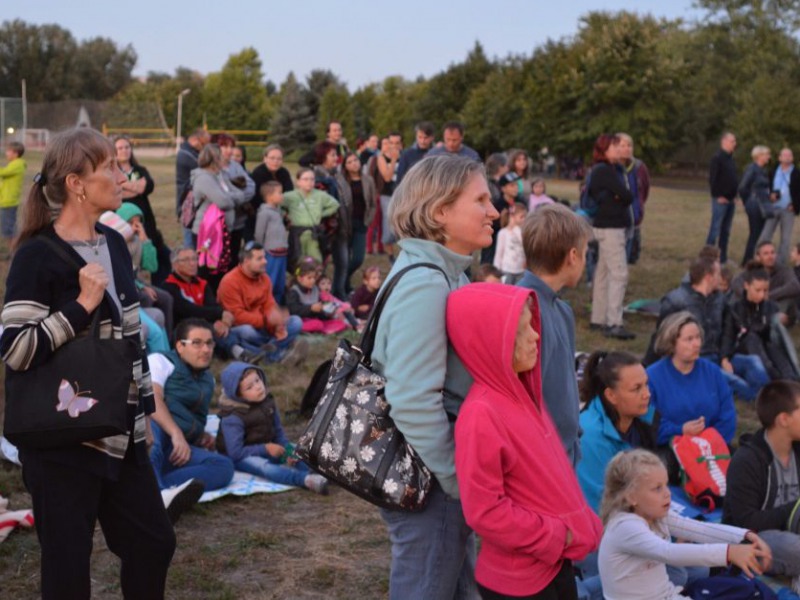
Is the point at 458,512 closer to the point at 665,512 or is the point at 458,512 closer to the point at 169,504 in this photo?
the point at 665,512

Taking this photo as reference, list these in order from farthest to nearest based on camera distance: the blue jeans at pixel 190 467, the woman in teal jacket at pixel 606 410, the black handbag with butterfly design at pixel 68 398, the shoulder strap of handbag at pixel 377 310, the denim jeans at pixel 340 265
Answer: the denim jeans at pixel 340 265 < the blue jeans at pixel 190 467 < the woman in teal jacket at pixel 606 410 < the black handbag with butterfly design at pixel 68 398 < the shoulder strap of handbag at pixel 377 310

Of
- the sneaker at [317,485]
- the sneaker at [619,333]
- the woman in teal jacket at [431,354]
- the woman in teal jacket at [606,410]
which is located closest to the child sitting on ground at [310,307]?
the sneaker at [619,333]

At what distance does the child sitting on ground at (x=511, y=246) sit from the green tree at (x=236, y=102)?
4779 cm

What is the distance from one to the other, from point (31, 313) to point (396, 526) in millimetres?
1153

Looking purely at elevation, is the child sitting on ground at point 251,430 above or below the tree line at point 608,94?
below

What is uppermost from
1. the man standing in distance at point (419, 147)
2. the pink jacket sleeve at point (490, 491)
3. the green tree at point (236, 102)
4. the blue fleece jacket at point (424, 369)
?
the green tree at point (236, 102)

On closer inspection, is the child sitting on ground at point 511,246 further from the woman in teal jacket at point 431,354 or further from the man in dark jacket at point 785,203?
the woman in teal jacket at point 431,354

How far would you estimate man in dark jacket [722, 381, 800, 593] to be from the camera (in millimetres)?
4410

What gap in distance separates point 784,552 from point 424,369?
8.64 ft

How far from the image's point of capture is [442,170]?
2.58 m

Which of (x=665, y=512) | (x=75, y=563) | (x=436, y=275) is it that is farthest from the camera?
(x=665, y=512)

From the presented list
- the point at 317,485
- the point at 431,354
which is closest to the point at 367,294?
the point at 317,485

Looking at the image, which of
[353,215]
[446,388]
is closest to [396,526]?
[446,388]

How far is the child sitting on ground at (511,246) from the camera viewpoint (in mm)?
9773
